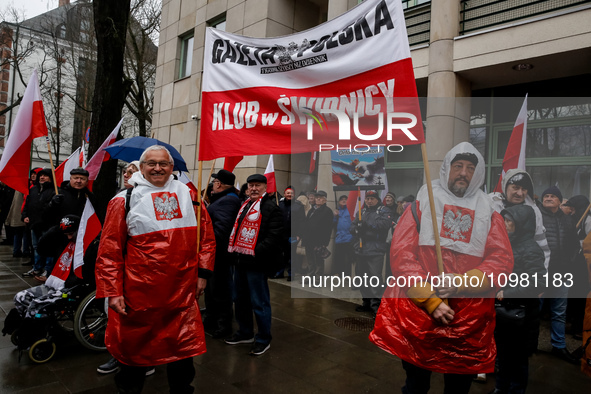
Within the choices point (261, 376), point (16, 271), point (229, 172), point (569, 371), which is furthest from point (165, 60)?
point (569, 371)

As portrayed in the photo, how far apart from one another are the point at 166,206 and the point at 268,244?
1.62 meters

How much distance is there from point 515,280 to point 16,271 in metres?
9.01

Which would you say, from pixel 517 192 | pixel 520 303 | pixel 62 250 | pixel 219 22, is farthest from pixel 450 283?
pixel 219 22

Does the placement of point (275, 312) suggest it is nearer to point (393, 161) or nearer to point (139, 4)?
point (393, 161)

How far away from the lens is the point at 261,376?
149 inches

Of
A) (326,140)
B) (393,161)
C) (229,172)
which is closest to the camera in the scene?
(326,140)

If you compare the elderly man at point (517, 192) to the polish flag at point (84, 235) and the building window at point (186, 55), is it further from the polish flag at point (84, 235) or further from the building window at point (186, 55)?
the building window at point (186, 55)

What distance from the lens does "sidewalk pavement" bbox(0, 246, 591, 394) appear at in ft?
11.5

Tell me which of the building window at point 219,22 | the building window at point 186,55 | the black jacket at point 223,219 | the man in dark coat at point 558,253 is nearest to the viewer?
the man in dark coat at point 558,253

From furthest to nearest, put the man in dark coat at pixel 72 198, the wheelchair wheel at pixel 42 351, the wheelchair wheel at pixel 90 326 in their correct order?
the man in dark coat at pixel 72 198 → the wheelchair wheel at pixel 90 326 → the wheelchair wheel at pixel 42 351

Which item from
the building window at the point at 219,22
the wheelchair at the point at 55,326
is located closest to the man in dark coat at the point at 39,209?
the wheelchair at the point at 55,326

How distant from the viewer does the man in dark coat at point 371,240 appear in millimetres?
3449

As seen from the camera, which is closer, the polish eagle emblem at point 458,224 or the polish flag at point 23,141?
the polish eagle emblem at point 458,224

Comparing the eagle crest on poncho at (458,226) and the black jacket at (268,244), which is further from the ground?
the eagle crest on poncho at (458,226)
